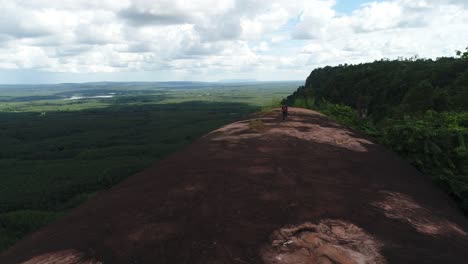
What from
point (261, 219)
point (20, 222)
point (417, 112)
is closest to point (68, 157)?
point (20, 222)

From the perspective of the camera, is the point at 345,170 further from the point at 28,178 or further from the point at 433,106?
the point at 28,178

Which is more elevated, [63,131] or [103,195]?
[103,195]

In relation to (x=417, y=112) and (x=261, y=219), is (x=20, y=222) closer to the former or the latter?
(x=417, y=112)

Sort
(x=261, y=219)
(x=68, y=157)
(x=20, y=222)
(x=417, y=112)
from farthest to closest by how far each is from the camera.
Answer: (x=68, y=157)
(x=20, y=222)
(x=417, y=112)
(x=261, y=219)

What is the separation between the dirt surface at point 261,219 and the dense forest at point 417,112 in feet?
8.71

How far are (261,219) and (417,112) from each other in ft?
89.4

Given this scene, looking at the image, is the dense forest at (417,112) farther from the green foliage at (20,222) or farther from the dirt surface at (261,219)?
the green foliage at (20,222)

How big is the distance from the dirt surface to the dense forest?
265cm

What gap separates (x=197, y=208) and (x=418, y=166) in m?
9.57

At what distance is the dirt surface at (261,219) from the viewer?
17.3 feet

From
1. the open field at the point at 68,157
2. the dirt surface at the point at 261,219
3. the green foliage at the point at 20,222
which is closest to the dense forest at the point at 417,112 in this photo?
the dirt surface at the point at 261,219

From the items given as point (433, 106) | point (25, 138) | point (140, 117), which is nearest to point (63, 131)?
point (25, 138)

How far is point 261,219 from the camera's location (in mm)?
6285

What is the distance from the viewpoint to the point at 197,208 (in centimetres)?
681
